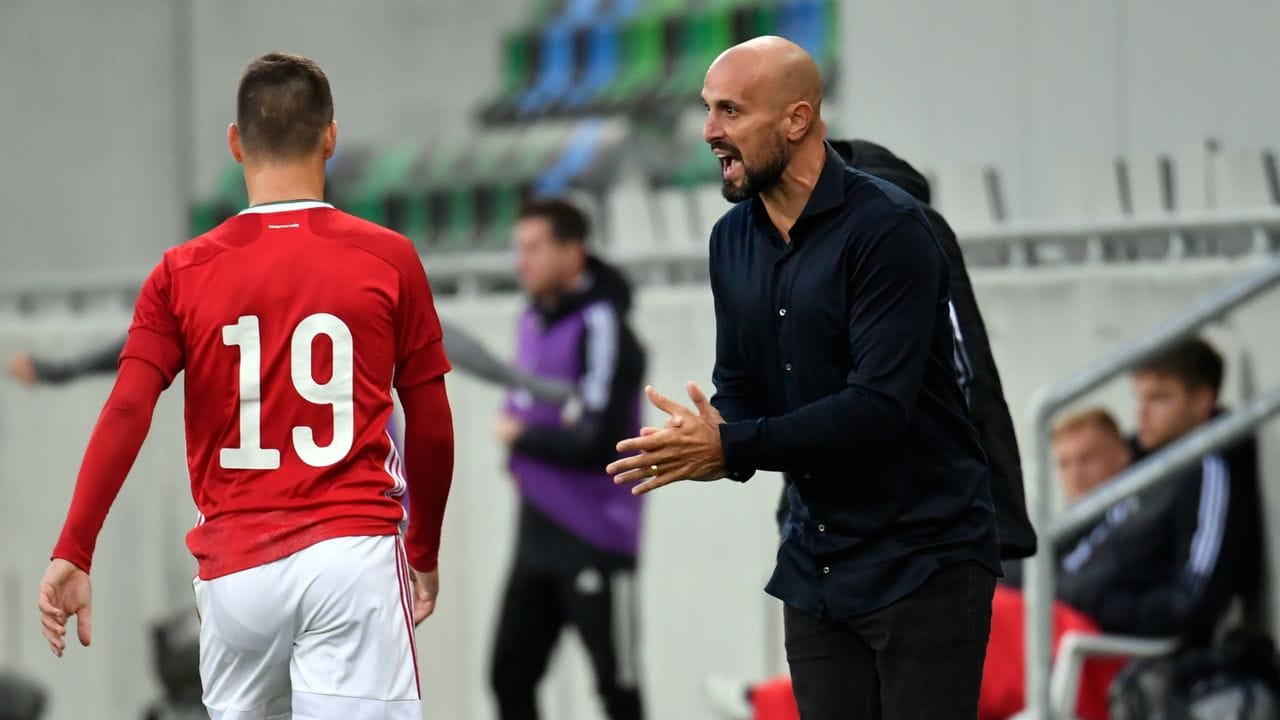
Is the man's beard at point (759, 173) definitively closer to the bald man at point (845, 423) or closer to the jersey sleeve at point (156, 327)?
the bald man at point (845, 423)

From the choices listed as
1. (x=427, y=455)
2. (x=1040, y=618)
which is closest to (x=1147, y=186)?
(x=1040, y=618)

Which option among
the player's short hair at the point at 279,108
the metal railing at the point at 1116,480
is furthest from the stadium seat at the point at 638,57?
the player's short hair at the point at 279,108

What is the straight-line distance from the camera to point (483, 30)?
18.3 m

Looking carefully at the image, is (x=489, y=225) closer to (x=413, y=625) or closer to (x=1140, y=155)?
(x=1140, y=155)

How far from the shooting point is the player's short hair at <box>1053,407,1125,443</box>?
7004 millimetres

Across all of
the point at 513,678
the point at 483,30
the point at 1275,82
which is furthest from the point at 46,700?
the point at 483,30

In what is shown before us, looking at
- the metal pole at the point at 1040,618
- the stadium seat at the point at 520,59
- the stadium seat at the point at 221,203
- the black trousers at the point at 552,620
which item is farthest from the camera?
the stadium seat at the point at 520,59

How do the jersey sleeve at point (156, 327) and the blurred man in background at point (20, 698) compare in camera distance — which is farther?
the blurred man in background at point (20, 698)

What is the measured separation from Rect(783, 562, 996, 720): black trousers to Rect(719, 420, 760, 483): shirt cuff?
39 cm

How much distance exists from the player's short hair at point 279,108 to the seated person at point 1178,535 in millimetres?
3377

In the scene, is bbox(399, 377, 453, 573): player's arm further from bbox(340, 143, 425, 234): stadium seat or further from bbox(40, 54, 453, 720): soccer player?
bbox(340, 143, 425, 234): stadium seat

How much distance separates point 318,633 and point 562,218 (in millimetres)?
4093

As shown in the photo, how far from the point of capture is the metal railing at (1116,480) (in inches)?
240

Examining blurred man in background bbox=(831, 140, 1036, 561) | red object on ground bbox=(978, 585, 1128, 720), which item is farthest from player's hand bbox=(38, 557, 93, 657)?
red object on ground bbox=(978, 585, 1128, 720)
